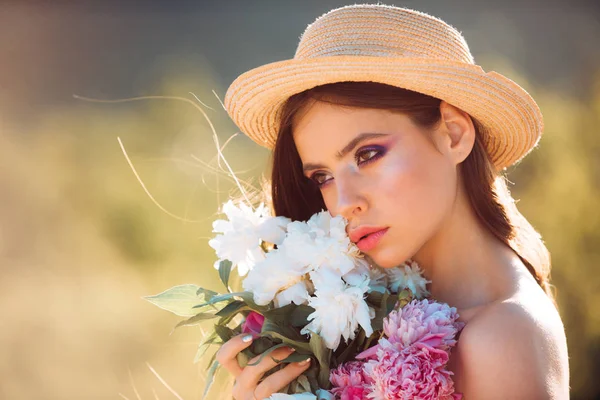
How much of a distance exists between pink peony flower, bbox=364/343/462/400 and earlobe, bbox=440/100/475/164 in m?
0.96

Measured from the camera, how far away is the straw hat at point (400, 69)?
2.85 m

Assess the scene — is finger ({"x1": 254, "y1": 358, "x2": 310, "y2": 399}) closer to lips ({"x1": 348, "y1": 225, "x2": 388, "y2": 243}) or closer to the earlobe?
lips ({"x1": 348, "y1": 225, "x2": 388, "y2": 243})

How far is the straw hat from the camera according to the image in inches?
112

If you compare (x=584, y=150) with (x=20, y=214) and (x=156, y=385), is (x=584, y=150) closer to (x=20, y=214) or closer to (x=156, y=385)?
(x=156, y=385)

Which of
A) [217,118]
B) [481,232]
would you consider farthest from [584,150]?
[481,232]

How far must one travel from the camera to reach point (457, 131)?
3.12 metres

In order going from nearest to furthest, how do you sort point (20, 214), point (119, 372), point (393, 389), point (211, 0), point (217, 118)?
point (393, 389), point (119, 372), point (20, 214), point (217, 118), point (211, 0)

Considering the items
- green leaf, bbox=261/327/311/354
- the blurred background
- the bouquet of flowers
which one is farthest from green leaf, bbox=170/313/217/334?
the blurred background

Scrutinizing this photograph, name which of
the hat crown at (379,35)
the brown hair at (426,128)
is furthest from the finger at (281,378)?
the hat crown at (379,35)

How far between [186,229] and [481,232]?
5316 mm

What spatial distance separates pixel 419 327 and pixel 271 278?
0.64 meters

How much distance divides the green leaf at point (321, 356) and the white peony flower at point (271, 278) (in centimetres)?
28

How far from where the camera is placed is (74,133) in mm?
8906

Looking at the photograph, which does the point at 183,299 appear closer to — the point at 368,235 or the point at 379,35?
the point at 368,235
